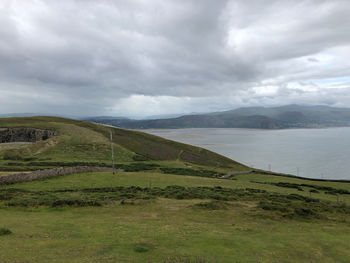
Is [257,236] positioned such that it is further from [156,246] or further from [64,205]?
[64,205]

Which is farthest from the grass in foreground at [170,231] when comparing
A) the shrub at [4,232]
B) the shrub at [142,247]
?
the shrub at [4,232]

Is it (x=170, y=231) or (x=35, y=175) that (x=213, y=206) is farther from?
(x=35, y=175)

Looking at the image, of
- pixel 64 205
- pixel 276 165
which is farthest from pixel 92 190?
pixel 276 165

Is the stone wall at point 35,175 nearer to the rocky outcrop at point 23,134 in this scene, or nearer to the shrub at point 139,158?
the shrub at point 139,158

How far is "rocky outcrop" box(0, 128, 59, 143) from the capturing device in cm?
9631

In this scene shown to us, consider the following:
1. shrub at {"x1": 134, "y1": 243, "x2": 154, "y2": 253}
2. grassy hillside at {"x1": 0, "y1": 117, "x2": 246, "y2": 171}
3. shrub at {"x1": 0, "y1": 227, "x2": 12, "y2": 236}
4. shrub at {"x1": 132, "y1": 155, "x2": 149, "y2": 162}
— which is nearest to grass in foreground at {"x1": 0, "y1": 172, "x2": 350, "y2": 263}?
shrub at {"x1": 134, "y1": 243, "x2": 154, "y2": 253}

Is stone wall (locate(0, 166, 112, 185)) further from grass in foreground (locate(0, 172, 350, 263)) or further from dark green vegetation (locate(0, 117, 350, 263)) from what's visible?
grass in foreground (locate(0, 172, 350, 263))

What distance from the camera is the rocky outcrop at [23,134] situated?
3792 inches

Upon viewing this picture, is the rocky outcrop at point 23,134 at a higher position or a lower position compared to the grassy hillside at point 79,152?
higher

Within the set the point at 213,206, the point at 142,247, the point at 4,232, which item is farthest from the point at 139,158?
the point at 142,247

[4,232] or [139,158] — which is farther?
[139,158]

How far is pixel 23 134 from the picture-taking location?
9838 cm

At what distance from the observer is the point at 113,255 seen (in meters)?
12.1

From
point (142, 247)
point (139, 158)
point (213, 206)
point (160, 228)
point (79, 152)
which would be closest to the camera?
point (142, 247)
